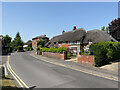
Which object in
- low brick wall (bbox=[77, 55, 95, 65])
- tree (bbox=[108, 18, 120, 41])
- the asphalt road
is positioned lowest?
the asphalt road

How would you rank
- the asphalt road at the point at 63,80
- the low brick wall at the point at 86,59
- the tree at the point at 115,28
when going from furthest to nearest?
the tree at the point at 115,28 → the low brick wall at the point at 86,59 → the asphalt road at the point at 63,80

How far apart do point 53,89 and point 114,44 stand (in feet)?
46.9

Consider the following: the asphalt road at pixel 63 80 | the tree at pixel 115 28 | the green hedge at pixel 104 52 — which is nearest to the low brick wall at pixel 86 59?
the green hedge at pixel 104 52

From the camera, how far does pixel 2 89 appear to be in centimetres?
543

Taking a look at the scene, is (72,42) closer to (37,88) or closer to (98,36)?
(98,36)

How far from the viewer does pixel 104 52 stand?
13.3 metres

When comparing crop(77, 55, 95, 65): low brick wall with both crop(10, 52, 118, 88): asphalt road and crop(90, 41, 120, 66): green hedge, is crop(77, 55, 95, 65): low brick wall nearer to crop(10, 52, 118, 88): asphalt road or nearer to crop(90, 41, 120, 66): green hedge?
crop(90, 41, 120, 66): green hedge

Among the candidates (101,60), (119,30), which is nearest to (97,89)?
(101,60)

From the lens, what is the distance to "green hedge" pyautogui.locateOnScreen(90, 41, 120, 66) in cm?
1283

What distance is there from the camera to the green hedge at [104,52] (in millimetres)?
12828

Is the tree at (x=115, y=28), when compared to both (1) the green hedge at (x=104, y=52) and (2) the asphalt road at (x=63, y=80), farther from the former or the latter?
(2) the asphalt road at (x=63, y=80)

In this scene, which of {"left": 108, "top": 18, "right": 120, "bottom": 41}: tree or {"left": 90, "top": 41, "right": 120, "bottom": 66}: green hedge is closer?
{"left": 90, "top": 41, "right": 120, "bottom": 66}: green hedge

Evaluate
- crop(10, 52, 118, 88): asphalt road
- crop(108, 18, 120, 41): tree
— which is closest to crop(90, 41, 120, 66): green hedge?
crop(10, 52, 118, 88): asphalt road

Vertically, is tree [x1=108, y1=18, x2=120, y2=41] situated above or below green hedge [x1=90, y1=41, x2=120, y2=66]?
above
